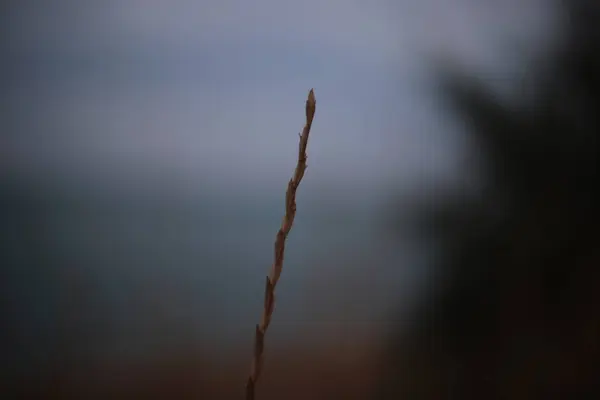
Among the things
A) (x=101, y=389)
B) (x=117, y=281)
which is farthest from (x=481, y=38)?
(x=101, y=389)

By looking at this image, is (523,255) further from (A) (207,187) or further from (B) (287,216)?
(B) (287,216)

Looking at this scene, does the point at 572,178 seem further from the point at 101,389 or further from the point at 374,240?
the point at 101,389

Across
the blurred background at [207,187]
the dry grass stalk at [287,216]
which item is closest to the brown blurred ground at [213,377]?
the blurred background at [207,187]

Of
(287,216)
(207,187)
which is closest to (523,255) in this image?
(207,187)

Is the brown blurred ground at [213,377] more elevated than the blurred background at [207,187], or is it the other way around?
the blurred background at [207,187]

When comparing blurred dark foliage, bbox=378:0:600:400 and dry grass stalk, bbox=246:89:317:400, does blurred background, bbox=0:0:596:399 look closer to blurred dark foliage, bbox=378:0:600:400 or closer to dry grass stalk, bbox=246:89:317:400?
blurred dark foliage, bbox=378:0:600:400

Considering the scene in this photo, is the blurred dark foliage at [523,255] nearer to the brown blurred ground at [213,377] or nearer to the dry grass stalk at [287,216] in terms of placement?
the brown blurred ground at [213,377]
